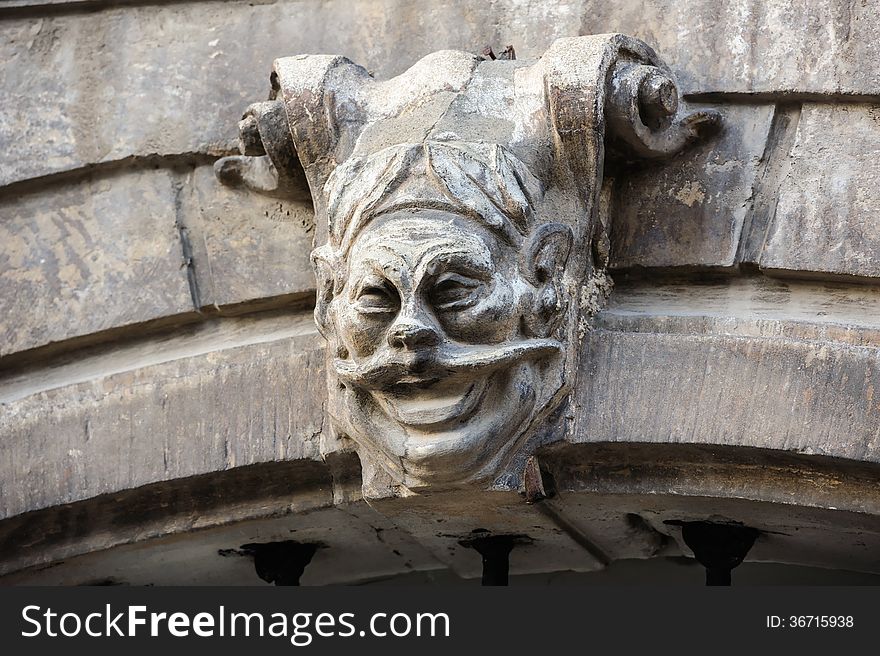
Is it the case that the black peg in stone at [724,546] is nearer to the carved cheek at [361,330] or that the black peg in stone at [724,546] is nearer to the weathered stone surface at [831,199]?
the weathered stone surface at [831,199]

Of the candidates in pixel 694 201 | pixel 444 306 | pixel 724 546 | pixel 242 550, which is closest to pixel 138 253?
pixel 242 550

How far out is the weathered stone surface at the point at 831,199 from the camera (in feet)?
7.16

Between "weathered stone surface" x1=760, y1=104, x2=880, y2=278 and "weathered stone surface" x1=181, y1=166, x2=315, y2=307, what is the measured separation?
71 cm

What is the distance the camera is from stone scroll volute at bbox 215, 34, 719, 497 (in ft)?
6.73

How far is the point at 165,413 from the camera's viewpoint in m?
2.40

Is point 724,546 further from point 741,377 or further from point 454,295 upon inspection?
point 454,295

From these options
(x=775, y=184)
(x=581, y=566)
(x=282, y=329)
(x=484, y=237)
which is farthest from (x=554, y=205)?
(x=581, y=566)

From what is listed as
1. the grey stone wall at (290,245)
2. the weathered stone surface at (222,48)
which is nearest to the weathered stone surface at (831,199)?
the grey stone wall at (290,245)

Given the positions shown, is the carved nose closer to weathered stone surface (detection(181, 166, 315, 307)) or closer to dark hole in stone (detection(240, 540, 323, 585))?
weathered stone surface (detection(181, 166, 315, 307))

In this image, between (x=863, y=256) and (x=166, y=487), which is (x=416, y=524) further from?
(x=863, y=256)

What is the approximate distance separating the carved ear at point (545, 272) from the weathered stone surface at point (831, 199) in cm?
30

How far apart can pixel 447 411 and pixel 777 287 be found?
0.53 m

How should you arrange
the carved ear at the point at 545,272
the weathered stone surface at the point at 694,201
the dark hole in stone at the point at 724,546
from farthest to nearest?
1. the dark hole in stone at the point at 724,546
2. the weathered stone surface at the point at 694,201
3. the carved ear at the point at 545,272

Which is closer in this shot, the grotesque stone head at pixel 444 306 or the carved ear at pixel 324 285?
the grotesque stone head at pixel 444 306
